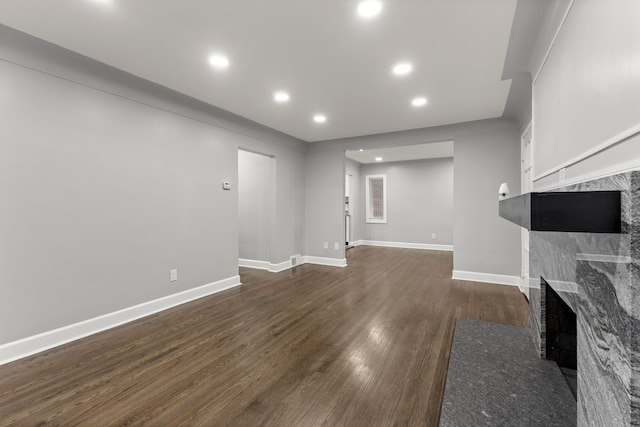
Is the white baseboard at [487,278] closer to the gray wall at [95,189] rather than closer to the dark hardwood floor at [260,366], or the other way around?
the dark hardwood floor at [260,366]

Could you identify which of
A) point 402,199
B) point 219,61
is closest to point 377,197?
point 402,199

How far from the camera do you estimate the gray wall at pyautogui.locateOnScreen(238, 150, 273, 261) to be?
523 cm

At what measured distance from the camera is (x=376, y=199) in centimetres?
844

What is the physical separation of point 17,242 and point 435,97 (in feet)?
13.9

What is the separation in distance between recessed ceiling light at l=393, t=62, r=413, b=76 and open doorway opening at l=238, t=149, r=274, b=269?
300 centimetres

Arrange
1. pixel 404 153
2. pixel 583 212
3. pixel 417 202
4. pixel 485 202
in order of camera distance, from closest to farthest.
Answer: pixel 583 212, pixel 485 202, pixel 404 153, pixel 417 202

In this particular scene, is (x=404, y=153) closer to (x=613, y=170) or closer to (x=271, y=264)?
(x=271, y=264)

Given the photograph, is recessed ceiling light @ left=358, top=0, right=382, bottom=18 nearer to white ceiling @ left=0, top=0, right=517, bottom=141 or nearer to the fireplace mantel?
white ceiling @ left=0, top=0, right=517, bottom=141

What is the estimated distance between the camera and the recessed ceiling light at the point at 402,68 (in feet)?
8.25

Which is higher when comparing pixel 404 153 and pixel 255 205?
pixel 404 153

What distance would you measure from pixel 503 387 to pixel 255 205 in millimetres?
4657

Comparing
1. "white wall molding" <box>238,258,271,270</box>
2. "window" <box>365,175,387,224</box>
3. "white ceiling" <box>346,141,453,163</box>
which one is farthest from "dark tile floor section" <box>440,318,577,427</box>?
"window" <box>365,175,387,224</box>

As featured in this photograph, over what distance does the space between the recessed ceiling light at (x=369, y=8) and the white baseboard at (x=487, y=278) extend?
3960 mm

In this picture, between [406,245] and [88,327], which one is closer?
[88,327]
